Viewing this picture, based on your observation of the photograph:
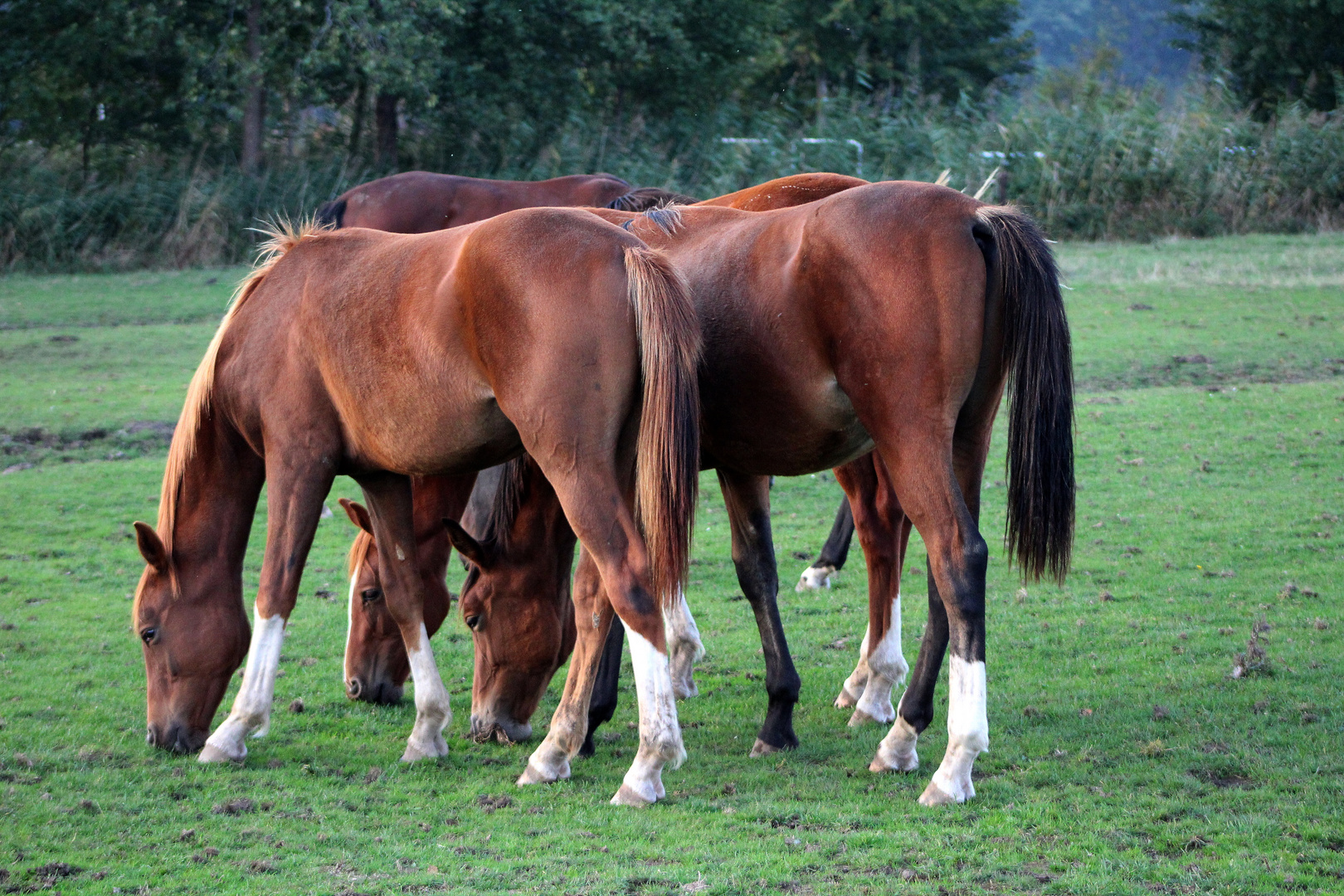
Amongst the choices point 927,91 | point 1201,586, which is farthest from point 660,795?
point 927,91

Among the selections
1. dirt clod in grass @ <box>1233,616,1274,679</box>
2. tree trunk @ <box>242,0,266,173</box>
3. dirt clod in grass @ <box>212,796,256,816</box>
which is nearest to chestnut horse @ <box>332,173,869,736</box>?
dirt clod in grass @ <box>212,796,256,816</box>

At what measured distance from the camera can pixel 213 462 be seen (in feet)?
15.8

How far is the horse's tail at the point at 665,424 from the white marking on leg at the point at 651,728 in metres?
0.23

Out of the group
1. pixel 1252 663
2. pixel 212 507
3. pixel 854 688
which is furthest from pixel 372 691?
pixel 1252 663

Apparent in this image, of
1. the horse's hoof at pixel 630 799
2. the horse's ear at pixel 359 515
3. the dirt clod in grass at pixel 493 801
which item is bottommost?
the dirt clod in grass at pixel 493 801

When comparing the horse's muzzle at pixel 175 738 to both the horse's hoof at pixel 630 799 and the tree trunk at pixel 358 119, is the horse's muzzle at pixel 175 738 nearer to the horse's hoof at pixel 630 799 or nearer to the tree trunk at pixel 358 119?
the horse's hoof at pixel 630 799

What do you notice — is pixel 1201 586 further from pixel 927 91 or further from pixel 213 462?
pixel 927 91

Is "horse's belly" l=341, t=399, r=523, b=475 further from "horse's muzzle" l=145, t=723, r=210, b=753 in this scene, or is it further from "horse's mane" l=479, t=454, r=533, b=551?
"horse's muzzle" l=145, t=723, r=210, b=753

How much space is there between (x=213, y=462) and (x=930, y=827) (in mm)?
3037

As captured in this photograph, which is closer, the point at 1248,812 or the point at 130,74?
the point at 1248,812

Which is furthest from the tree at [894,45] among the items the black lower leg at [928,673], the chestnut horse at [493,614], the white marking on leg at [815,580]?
the black lower leg at [928,673]

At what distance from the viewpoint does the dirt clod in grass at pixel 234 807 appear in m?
3.91

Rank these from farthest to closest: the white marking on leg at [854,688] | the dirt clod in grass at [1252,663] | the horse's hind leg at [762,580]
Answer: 1. the white marking on leg at [854,688]
2. the dirt clod in grass at [1252,663]
3. the horse's hind leg at [762,580]

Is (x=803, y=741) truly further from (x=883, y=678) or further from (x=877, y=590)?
(x=877, y=590)
